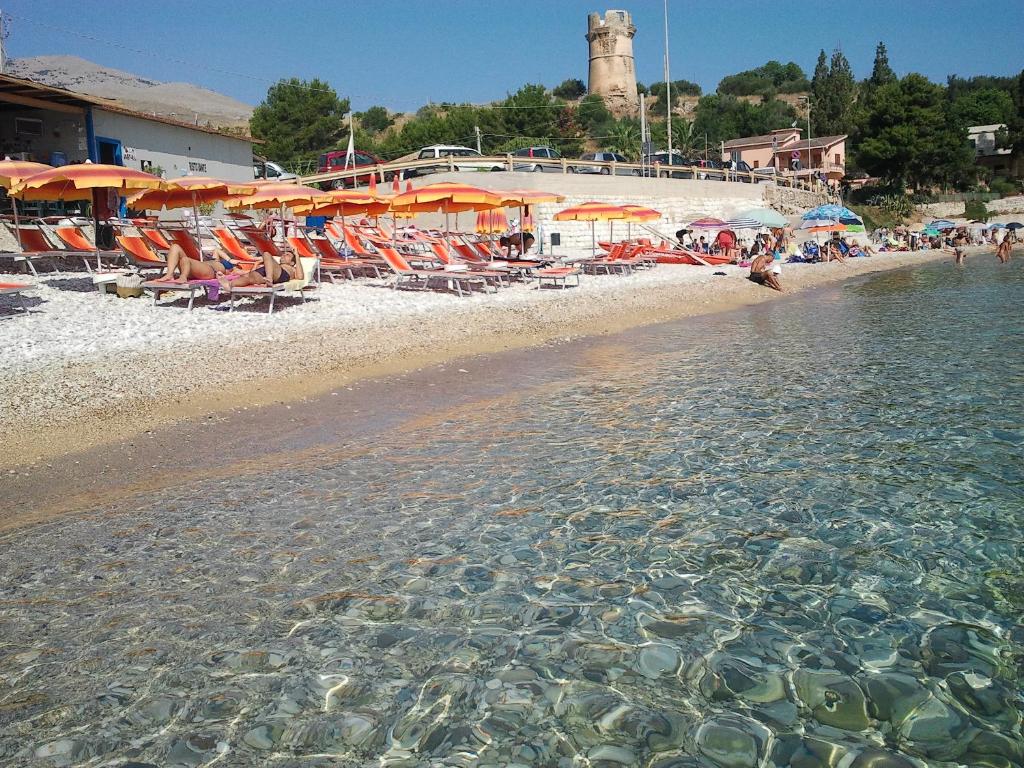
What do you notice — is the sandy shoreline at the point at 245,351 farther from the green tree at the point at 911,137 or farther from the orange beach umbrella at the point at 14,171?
the green tree at the point at 911,137

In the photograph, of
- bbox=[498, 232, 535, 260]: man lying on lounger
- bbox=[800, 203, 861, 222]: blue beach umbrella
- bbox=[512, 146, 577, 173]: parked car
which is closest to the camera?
bbox=[498, 232, 535, 260]: man lying on lounger

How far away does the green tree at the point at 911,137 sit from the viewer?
4994 cm

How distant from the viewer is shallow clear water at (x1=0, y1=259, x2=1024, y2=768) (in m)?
2.86

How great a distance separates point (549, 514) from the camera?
486cm

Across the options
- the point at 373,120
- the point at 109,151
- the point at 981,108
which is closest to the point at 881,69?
the point at 981,108

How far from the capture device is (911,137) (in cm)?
4956

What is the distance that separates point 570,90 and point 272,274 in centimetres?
9666

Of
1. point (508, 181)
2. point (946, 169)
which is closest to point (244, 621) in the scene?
point (508, 181)

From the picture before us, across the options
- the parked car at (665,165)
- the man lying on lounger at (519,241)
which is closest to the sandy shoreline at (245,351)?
the man lying on lounger at (519,241)

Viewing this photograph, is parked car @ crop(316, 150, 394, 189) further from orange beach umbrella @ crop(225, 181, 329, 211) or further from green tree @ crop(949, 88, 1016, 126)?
green tree @ crop(949, 88, 1016, 126)

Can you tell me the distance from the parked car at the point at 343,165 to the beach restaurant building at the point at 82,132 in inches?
169

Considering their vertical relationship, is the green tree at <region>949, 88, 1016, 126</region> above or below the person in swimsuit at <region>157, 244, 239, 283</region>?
above

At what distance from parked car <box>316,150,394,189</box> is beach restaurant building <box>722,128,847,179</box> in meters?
33.8

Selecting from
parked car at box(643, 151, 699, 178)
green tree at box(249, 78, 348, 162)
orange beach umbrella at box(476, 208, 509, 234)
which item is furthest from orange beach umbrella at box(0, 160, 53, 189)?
green tree at box(249, 78, 348, 162)
